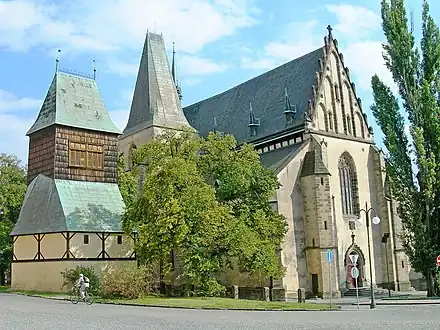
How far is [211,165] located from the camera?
35.3 meters

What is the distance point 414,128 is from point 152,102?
1043 inches

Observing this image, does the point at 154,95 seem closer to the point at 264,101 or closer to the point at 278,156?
the point at 264,101

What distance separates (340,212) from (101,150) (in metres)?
18.1

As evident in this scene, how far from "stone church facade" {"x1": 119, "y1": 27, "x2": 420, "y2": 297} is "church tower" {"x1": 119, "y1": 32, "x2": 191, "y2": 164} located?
616 centimetres

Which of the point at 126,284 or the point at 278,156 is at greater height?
the point at 278,156

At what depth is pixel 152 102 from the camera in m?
53.2

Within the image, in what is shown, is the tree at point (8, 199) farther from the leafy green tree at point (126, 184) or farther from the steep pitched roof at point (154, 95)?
the steep pitched roof at point (154, 95)

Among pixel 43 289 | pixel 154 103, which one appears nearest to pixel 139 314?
pixel 43 289

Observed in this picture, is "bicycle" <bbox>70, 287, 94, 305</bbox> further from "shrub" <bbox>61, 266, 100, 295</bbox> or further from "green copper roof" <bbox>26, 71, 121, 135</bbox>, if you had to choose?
"green copper roof" <bbox>26, 71, 121, 135</bbox>

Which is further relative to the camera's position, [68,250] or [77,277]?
[68,250]

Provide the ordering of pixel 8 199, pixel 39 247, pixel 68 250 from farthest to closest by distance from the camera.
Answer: pixel 8 199 < pixel 39 247 < pixel 68 250

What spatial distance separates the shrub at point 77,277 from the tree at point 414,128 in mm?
→ 19050

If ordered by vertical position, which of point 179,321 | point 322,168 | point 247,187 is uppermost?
point 322,168

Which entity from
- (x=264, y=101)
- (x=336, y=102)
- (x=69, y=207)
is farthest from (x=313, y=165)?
(x=69, y=207)
